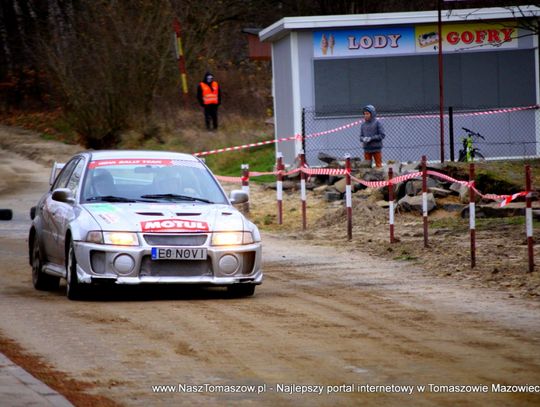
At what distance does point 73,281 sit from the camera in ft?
42.5

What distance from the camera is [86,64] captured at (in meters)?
39.0

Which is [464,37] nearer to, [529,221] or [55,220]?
[529,221]

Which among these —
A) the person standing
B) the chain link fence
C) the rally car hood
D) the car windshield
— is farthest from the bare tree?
the rally car hood

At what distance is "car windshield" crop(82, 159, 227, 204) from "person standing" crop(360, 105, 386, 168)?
1359 cm

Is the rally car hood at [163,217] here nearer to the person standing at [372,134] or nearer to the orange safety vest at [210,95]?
the person standing at [372,134]

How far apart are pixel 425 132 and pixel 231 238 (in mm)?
19612

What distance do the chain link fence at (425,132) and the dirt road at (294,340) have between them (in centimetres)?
1622

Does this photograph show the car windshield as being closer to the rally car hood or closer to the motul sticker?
the rally car hood

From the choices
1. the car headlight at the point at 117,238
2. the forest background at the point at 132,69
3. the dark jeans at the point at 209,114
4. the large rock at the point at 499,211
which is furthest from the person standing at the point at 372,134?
the car headlight at the point at 117,238

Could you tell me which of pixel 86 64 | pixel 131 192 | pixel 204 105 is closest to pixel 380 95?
pixel 204 105

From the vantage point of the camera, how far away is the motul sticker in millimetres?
12750

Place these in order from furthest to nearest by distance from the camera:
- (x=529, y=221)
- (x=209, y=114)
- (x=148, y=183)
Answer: (x=209, y=114), (x=529, y=221), (x=148, y=183)

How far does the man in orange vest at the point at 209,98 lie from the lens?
126 feet

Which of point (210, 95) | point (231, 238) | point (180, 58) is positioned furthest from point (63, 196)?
point (180, 58)
